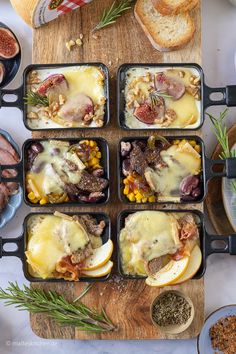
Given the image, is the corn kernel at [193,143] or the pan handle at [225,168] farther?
the corn kernel at [193,143]

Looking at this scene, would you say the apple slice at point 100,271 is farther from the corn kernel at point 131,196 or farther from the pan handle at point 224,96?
the pan handle at point 224,96

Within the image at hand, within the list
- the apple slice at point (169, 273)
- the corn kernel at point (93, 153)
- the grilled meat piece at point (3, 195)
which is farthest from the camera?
the grilled meat piece at point (3, 195)

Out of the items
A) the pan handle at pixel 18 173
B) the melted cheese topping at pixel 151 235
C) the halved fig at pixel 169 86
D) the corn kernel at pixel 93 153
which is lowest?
the melted cheese topping at pixel 151 235

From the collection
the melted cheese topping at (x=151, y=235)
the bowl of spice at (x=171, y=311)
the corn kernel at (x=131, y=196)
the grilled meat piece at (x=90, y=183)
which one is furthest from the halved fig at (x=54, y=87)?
the bowl of spice at (x=171, y=311)

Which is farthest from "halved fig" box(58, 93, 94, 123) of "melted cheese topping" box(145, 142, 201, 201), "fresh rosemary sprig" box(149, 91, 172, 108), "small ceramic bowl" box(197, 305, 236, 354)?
"small ceramic bowl" box(197, 305, 236, 354)

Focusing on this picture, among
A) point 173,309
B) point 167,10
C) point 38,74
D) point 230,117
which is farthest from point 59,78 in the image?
point 173,309

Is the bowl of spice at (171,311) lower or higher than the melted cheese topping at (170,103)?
lower

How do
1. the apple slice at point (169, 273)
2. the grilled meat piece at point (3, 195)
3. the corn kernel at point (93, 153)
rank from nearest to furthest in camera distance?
the apple slice at point (169, 273)
the corn kernel at point (93, 153)
the grilled meat piece at point (3, 195)

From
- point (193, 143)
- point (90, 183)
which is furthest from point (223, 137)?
point (90, 183)
